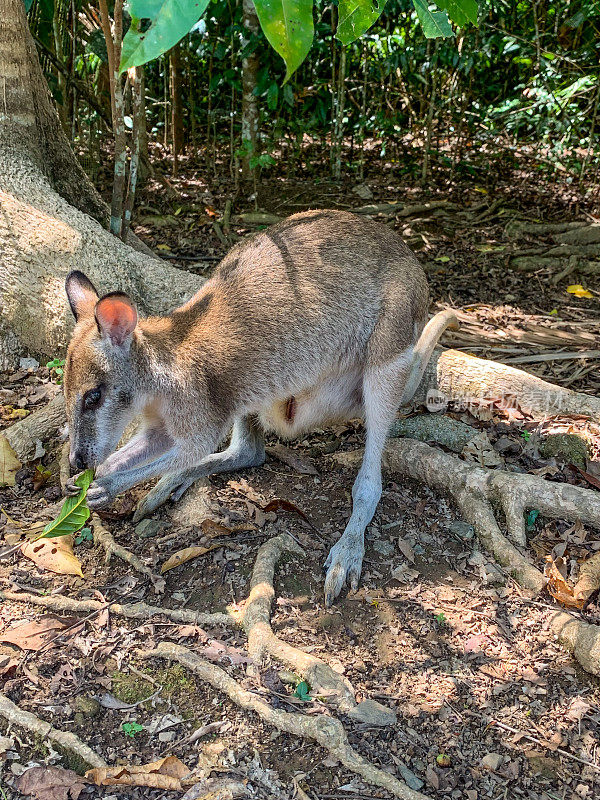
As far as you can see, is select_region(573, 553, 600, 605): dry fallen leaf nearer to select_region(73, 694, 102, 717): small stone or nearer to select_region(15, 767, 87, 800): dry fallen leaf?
select_region(73, 694, 102, 717): small stone

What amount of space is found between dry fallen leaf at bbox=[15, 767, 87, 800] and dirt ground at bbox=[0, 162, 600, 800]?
39mm

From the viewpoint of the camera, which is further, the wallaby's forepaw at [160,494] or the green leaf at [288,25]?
the wallaby's forepaw at [160,494]

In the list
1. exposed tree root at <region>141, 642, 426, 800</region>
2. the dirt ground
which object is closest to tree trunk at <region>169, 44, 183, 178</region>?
the dirt ground

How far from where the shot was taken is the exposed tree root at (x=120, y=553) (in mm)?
2980

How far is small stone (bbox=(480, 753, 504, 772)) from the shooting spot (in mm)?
2355

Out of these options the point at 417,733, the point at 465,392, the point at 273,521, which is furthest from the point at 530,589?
the point at 465,392

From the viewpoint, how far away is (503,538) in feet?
10.7

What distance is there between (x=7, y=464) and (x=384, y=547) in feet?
5.77

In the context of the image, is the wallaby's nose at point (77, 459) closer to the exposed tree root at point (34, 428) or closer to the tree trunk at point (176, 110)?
the exposed tree root at point (34, 428)

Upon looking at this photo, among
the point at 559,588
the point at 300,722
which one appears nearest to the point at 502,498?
the point at 559,588

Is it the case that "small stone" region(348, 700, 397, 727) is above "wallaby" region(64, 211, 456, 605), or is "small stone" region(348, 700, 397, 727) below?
below

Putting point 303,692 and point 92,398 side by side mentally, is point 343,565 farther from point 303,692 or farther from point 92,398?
point 92,398

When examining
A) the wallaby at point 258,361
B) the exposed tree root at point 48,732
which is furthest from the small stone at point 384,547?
the exposed tree root at point 48,732

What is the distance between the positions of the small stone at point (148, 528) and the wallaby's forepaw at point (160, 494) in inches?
1.6
